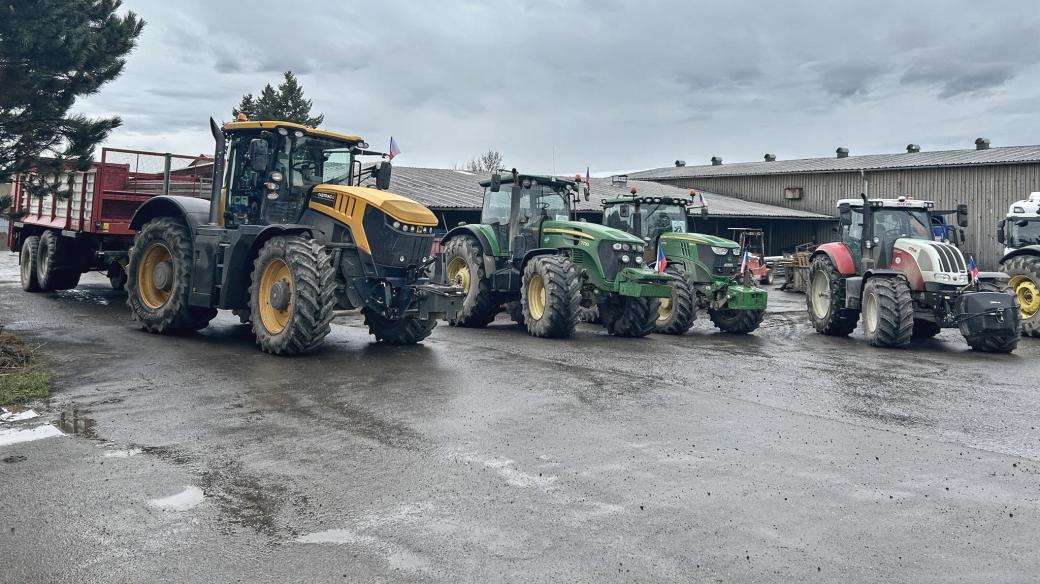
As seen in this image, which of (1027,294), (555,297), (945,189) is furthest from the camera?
(945,189)

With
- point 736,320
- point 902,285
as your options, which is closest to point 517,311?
point 736,320

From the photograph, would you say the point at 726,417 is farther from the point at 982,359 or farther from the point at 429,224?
the point at 982,359

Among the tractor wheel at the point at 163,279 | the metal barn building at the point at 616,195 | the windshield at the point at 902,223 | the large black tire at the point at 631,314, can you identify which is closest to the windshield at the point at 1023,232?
the windshield at the point at 902,223

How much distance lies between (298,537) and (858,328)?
47.5ft

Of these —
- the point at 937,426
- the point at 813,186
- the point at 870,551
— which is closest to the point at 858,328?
the point at 937,426

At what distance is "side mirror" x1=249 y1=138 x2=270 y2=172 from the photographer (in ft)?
33.6

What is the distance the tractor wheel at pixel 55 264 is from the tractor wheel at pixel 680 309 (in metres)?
11.0

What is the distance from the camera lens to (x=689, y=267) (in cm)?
1561

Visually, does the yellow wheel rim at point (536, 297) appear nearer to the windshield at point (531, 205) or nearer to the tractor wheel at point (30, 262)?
the windshield at point (531, 205)

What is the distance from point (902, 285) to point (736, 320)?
3.07 meters

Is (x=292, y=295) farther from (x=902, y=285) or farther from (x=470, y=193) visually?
(x=470, y=193)

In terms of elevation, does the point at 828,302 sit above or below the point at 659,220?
below

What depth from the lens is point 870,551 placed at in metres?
4.40

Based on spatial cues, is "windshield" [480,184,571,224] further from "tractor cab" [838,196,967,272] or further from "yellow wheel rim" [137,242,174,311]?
"yellow wheel rim" [137,242,174,311]
